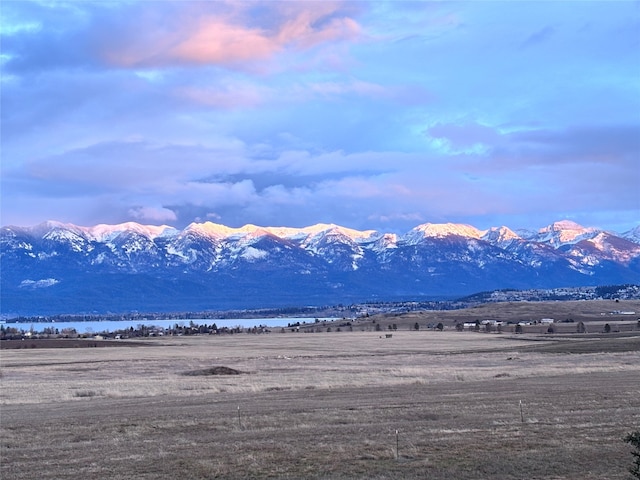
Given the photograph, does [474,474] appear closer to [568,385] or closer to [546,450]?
[546,450]

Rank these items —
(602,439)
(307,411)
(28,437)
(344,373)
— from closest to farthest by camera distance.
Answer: (602,439), (28,437), (307,411), (344,373)

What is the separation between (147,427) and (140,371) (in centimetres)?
3713

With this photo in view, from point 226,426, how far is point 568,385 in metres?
20.8

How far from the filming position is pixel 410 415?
108 feet

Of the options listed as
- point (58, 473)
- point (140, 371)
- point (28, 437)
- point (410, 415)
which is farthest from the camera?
point (140, 371)

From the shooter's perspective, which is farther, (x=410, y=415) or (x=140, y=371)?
(x=140, y=371)

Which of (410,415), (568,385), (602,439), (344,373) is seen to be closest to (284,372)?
(344,373)

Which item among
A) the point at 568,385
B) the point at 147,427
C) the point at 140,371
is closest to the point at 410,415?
the point at 147,427

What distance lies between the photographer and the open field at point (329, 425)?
75.8 feet

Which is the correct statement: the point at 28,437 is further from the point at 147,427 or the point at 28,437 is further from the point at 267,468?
the point at 267,468

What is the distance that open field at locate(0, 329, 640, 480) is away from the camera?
23.1 metres

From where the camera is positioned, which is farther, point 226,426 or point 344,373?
point 344,373

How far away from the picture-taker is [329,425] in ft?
102

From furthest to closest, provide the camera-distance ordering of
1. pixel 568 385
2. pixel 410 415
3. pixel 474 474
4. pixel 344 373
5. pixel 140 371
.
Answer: pixel 140 371
pixel 344 373
pixel 568 385
pixel 410 415
pixel 474 474
